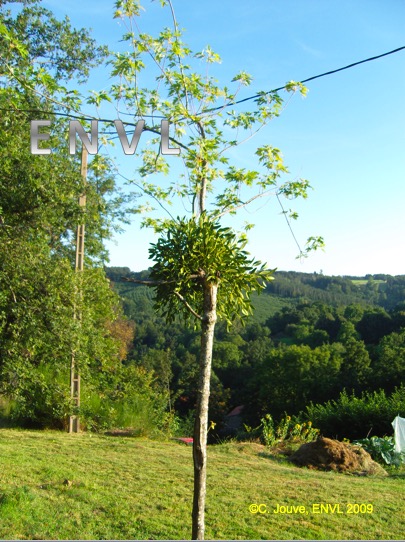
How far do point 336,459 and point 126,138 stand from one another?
605 centimetres

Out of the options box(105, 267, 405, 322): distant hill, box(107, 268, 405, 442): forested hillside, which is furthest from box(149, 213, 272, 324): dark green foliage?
box(105, 267, 405, 322): distant hill

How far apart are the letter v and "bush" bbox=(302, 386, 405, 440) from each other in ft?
30.3

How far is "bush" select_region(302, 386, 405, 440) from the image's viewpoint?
1202 cm

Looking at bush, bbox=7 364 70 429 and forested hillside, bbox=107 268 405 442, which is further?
forested hillside, bbox=107 268 405 442

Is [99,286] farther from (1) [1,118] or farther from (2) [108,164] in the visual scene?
(2) [108,164]

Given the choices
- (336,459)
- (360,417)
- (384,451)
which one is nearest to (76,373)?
(336,459)

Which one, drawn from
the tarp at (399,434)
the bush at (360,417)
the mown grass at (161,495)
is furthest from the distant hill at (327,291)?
the mown grass at (161,495)

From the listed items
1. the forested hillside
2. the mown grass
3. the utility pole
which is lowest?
the forested hillside

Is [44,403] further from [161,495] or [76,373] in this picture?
[161,495]

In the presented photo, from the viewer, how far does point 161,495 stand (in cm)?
618

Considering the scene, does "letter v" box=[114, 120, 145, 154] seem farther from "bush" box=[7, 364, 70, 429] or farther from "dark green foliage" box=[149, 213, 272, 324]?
"bush" box=[7, 364, 70, 429]

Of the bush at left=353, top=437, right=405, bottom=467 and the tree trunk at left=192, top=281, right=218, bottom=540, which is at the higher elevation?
the tree trunk at left=192, top=281, right=218, bottom=540

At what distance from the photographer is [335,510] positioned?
5980mm

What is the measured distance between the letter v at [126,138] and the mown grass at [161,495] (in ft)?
10.7
